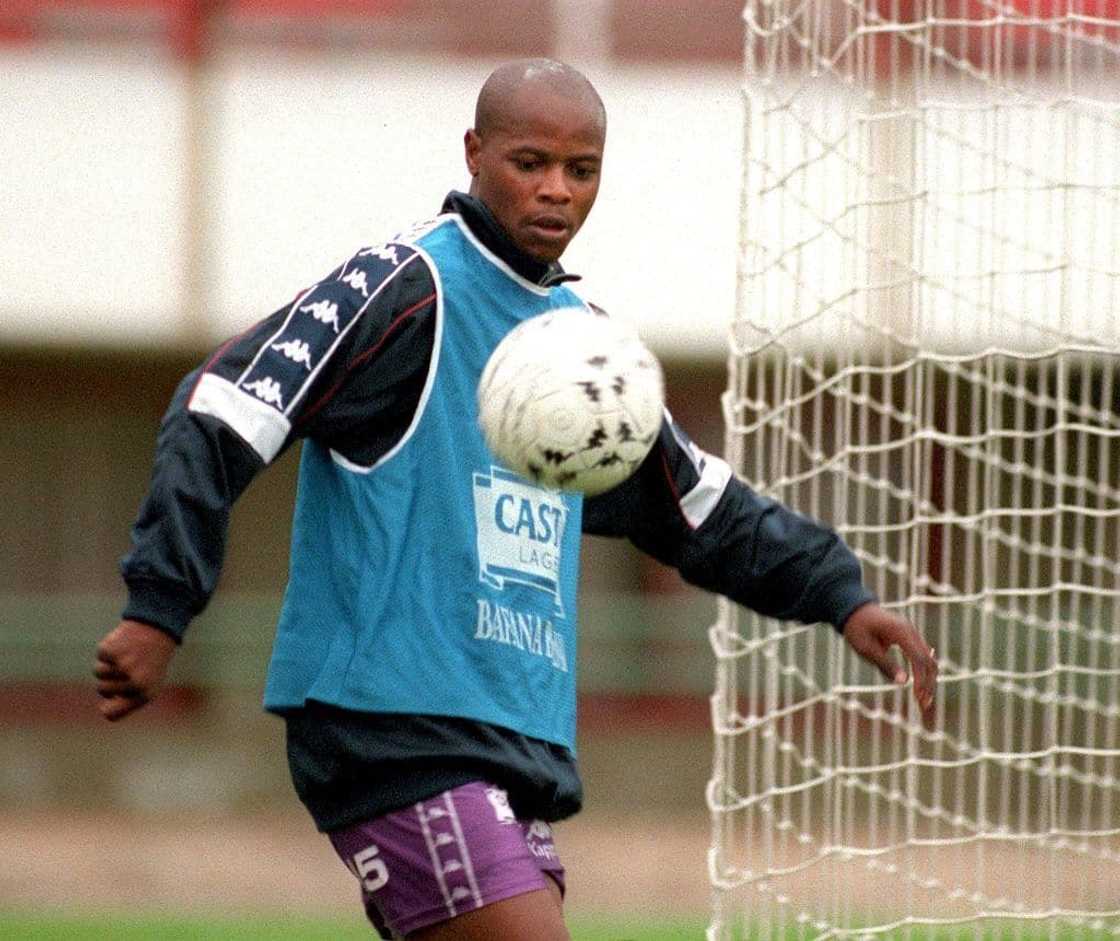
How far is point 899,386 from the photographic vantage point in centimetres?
1086

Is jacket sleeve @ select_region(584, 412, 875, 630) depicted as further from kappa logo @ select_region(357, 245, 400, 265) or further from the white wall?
the white wall

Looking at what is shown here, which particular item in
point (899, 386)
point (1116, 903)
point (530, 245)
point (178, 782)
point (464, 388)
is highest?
point (530, 245)

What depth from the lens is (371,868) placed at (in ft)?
12.5

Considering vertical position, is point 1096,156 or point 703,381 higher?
point 1096,156

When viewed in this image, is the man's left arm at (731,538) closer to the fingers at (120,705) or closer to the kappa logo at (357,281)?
the kappa logo at (357,281)

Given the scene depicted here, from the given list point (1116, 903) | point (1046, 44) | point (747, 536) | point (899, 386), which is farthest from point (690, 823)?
point (747, 536)

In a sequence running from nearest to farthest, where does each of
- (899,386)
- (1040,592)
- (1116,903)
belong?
(1040,592) < (1116,903) < (899,386)

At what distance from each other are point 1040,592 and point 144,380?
11703 mm

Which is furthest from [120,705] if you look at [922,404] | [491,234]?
[922,404]

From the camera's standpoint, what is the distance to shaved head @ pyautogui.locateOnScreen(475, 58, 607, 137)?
→ 13.1 feet

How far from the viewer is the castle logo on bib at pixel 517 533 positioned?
3.92 m

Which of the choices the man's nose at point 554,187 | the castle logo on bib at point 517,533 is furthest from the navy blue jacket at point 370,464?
the castle logo on bib at point 517,533

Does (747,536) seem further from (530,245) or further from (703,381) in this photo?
(703,381)

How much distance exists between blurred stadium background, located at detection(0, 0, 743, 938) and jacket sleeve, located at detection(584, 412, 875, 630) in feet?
30.8
